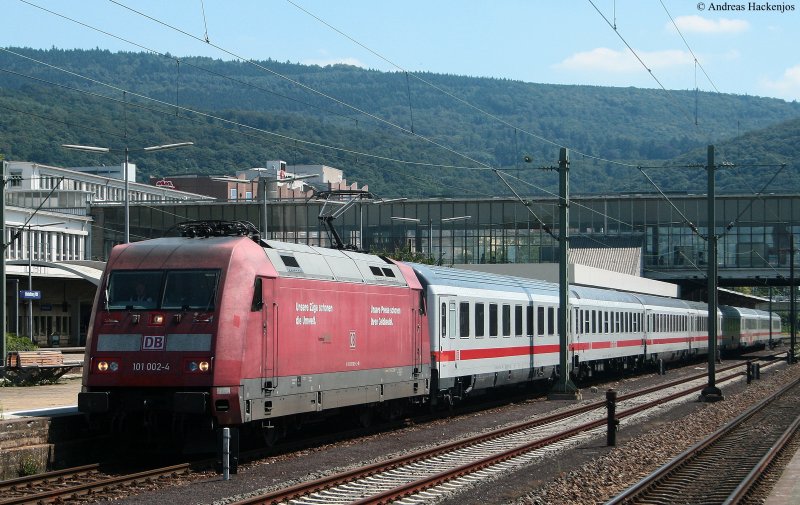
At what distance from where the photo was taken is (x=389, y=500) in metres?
15.3

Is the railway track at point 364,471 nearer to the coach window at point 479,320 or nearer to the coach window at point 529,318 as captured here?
the coach window at point 479,320

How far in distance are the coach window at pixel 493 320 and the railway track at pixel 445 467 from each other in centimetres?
294

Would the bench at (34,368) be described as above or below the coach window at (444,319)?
below

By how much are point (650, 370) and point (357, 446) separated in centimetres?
3838

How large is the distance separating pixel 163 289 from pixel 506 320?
15452 millimetres

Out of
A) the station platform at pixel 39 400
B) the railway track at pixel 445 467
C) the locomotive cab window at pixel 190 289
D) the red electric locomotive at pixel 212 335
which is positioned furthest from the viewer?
the station platform at pixel 39 400

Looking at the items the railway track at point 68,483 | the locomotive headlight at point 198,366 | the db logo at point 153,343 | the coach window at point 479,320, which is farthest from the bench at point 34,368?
the locomotive headlight at point 198,366

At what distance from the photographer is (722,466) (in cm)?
1984

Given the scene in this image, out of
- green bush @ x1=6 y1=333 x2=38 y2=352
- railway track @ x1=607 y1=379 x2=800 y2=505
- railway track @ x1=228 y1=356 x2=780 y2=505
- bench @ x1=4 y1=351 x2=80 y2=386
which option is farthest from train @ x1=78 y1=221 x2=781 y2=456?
green bush @ x1=6 y1=333 x2=38 y2=352

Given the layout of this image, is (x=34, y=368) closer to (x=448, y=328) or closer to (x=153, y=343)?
(x=448, y=328)

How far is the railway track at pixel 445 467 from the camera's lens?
15.5 metres

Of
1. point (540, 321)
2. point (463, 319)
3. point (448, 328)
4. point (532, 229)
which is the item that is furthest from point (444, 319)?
point (532, 229)

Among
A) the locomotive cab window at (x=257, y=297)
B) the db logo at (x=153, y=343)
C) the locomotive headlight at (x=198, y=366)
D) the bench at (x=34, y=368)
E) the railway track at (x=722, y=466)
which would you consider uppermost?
the locomotive cab window at (x=257, y=297)

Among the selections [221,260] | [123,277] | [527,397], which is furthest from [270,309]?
[527,397]
